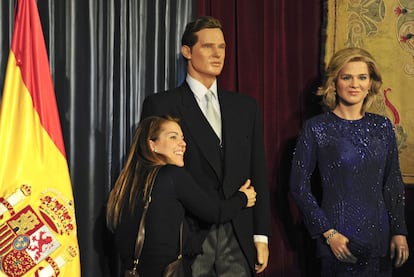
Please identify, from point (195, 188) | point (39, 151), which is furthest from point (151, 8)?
point (195, 188)

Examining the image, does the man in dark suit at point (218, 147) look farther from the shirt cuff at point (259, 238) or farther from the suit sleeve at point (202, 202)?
the suit sleeve at point (202, 202)

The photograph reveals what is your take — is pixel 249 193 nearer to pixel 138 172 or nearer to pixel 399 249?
pixel 138 172

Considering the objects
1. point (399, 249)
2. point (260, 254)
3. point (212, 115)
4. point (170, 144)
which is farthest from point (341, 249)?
point (170, 144)

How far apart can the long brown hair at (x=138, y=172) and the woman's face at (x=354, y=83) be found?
1.04 m

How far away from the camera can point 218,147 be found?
3.27m

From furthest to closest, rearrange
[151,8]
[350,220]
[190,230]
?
[151,8] < [350,220] < [190,230]

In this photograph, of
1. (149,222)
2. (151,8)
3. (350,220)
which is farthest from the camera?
(151,8)

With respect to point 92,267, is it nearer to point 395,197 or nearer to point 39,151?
point 39,151

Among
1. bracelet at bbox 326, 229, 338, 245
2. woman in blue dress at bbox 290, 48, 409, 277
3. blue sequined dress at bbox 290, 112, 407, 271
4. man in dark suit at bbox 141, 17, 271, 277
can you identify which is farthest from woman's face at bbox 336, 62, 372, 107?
bracelet at bbox 326, 229, 338, 245

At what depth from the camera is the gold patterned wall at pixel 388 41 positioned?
4270 millimetres

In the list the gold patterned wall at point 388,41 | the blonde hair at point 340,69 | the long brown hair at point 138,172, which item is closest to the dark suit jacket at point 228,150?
the long brown hair at point 138,172

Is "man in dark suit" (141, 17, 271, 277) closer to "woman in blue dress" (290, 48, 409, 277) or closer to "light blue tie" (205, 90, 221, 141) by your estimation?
"light blue tie" (205, 90, 221, 141)

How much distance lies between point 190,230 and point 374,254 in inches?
38.3

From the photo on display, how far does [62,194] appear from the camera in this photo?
3.27 meters
